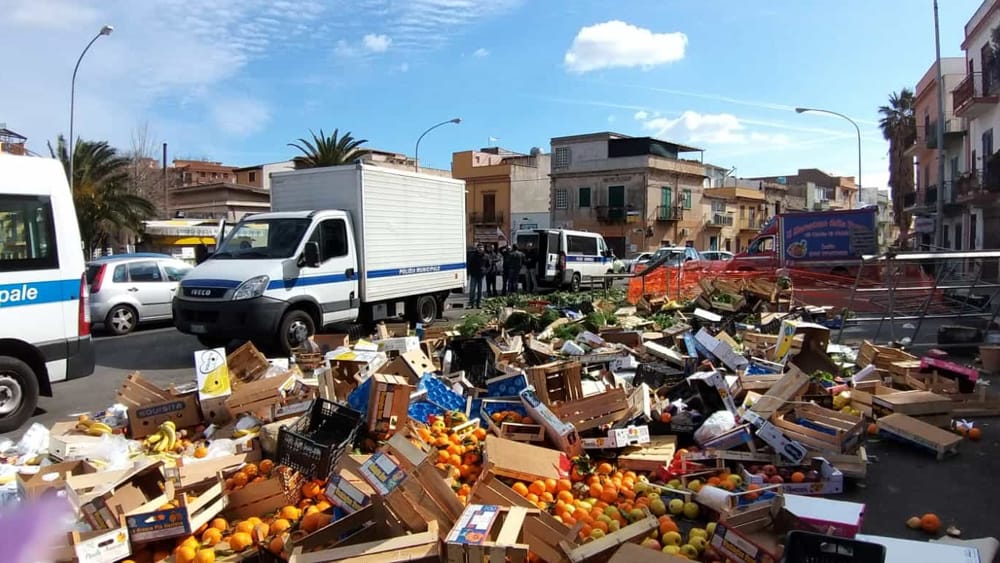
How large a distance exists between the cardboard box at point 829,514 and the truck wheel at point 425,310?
1019cm

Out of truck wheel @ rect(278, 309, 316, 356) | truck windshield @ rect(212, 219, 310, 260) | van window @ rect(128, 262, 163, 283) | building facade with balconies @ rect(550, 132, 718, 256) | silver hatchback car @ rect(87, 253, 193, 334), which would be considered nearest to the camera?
truck wheel @ rect(278, 309, 316, 356)

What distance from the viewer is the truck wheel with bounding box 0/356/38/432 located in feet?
22.0

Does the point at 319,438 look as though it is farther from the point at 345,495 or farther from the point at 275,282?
the point at 275,282

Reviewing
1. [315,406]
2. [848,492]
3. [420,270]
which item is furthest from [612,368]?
[420,270]

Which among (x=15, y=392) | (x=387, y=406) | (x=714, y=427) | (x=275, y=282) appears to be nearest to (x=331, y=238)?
(x=275, y=282)

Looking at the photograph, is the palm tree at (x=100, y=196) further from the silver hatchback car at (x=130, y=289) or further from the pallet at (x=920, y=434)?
the pallet at (x=920, y=434)

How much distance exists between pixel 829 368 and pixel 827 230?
13.1m

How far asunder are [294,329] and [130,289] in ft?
18.6

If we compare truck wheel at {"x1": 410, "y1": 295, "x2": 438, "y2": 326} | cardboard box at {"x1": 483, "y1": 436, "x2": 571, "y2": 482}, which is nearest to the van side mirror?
truck wheel at {"x1": 410, "y1": 295, "x2": 438, "y2": 326}

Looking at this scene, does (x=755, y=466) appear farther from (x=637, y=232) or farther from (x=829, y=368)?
(x=637, y=232)

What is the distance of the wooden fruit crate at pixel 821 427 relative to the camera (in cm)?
532

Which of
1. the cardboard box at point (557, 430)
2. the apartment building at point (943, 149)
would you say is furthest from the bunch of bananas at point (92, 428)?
the apartment building at point (943, 149)

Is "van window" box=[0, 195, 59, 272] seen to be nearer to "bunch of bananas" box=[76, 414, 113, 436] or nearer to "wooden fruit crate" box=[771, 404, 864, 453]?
A: "bunch of bananas" box=[76, 414, 113, 436]

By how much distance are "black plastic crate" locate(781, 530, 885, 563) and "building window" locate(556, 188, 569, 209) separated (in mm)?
46175
